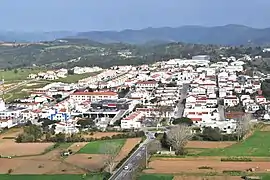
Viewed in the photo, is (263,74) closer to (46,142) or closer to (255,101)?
(255,101)

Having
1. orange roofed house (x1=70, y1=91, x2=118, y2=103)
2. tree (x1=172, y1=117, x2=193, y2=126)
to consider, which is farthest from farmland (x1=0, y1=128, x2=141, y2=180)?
orange roofed house (x1=70, y1=91, x2=118, y2=103)

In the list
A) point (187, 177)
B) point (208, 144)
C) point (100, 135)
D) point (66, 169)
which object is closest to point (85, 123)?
point (100, 135)

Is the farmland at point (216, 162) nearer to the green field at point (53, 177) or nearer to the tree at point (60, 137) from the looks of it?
the green field at point (53, 177)

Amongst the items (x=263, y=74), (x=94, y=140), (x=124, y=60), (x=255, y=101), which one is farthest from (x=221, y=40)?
(x=94, y=140)

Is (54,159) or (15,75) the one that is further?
(15,75)

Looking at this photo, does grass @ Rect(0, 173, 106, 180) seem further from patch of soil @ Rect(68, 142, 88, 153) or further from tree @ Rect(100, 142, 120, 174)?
patch of soil @ Rect(68, 142, 88, 153)

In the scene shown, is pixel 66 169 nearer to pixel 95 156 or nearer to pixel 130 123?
pixel 95 156
